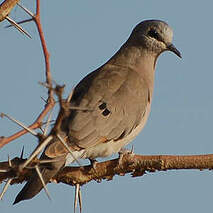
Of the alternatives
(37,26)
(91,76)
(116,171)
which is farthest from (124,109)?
(37,26)

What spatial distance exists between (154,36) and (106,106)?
A: 142 centimetres

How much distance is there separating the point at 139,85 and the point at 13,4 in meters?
2.63

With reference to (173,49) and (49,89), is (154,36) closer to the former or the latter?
(173,49)

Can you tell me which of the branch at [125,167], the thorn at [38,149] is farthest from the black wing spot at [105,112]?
the thorn at [38,149]

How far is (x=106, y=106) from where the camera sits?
16.3ft

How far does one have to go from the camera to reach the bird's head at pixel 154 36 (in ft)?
19.0

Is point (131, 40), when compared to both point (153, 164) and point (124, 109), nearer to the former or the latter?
point (124, 109)

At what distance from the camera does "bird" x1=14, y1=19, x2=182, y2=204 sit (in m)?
4.18

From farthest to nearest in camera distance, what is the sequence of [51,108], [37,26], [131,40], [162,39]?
[131,40] < [162,39] < [37,26] < [51,108]

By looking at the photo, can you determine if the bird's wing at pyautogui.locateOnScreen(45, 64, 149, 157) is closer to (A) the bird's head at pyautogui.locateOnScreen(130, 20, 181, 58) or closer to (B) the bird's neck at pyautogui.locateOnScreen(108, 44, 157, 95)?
(B) the bird's neck at pyautogui.locateOnScreen(108, 44, 157, 95)

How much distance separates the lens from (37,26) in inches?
90.2

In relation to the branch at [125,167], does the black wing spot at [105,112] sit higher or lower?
higher

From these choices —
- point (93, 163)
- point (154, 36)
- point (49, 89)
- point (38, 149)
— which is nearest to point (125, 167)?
point (93, 163)

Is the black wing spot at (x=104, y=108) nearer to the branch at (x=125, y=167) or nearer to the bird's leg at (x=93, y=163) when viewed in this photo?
the bird's leg at (x=93, y=163)
